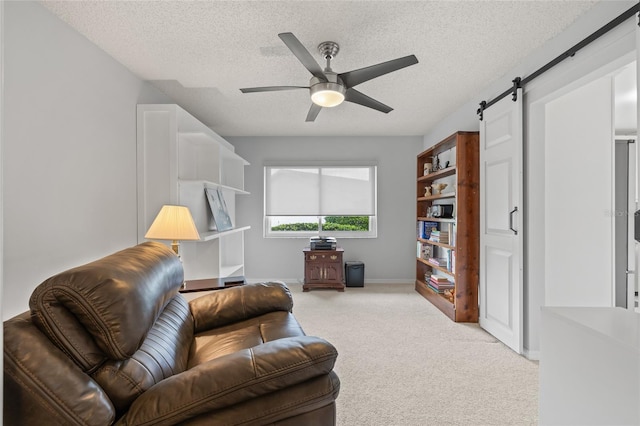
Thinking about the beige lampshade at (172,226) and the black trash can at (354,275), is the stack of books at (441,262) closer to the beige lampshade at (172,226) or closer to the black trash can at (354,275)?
the black trash can at (354,275)

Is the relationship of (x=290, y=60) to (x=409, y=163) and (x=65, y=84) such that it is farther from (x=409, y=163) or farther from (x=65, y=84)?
(x=409, y=163)

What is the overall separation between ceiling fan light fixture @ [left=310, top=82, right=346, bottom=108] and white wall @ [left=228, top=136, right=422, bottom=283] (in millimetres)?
2903

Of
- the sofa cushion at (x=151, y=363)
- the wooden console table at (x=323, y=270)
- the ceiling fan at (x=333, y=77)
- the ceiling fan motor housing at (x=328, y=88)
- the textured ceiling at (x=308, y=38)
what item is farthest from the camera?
the wooden console table at (x=323, y=270)

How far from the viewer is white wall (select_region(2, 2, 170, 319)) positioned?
6.10ft

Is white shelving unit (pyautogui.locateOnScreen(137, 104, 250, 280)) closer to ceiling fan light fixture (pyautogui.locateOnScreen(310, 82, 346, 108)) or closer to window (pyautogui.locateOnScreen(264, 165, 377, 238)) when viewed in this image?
window (pyautogui.locateOnScreen(264, 165, 377, 238))

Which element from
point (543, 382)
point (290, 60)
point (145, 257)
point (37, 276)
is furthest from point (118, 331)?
point (290, 60)

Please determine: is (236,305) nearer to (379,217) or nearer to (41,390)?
(41,390)

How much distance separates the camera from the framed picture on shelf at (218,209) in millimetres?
3854

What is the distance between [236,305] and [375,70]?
71.1 inches

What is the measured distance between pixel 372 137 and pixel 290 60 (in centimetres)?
299

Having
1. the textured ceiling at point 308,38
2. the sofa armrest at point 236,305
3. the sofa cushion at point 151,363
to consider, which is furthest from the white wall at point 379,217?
the sofa cushion at point 151,363

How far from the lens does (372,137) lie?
18.1 feet

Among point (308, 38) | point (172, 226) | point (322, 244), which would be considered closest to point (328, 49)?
point (308, 38)

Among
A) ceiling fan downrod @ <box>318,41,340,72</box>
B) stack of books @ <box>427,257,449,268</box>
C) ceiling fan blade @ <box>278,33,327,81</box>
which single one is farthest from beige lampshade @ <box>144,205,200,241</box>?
stack of books @ <box>427,257,449,268</box>
